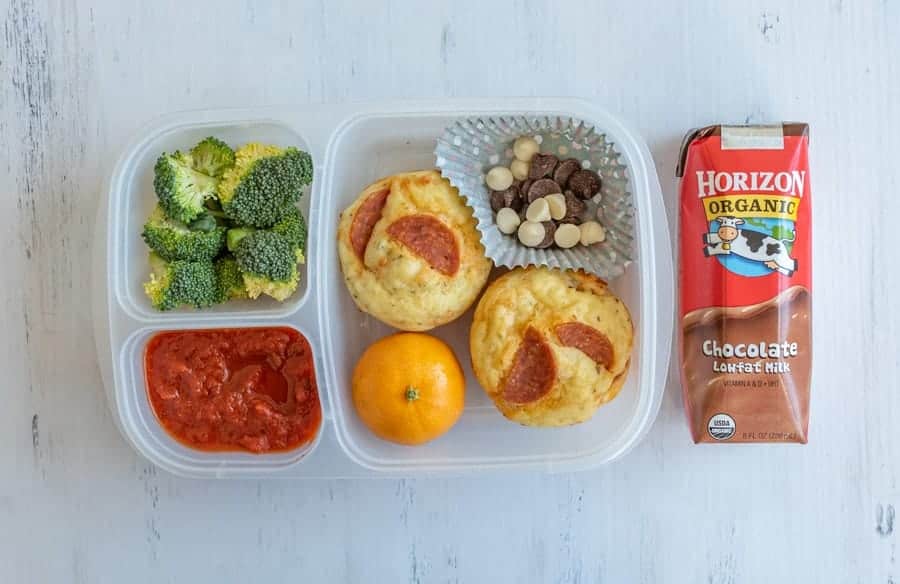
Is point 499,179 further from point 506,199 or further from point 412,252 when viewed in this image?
point 412,252

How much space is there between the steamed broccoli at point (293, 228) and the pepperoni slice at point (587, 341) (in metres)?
0.51

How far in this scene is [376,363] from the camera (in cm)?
144

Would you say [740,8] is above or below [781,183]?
above

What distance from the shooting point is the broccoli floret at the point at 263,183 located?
146 cm

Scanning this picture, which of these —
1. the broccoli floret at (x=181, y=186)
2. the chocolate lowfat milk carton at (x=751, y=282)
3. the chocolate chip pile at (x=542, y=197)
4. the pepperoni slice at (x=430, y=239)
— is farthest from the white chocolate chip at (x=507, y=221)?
the broccoli floret at (x=181, y=186)

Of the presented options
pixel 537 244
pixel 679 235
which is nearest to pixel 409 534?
pixel 537 244

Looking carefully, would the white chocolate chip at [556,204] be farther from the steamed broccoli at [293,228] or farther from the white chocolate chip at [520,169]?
the steamed broccoli at [293,228]

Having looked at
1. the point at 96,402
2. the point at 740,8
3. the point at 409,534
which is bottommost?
the point at 409,534

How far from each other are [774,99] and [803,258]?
14.6 inches

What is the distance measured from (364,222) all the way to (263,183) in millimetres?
203

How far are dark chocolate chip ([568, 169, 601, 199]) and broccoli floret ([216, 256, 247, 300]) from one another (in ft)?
2.20

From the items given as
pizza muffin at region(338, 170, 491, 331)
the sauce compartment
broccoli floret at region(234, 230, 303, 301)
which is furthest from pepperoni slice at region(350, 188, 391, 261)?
the sauce compartment

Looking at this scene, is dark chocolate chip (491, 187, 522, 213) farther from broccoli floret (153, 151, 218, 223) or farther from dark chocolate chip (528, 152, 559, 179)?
broccoli floret (153, 151, 218, 223)

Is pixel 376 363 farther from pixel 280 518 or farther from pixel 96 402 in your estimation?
pixel 96 402
